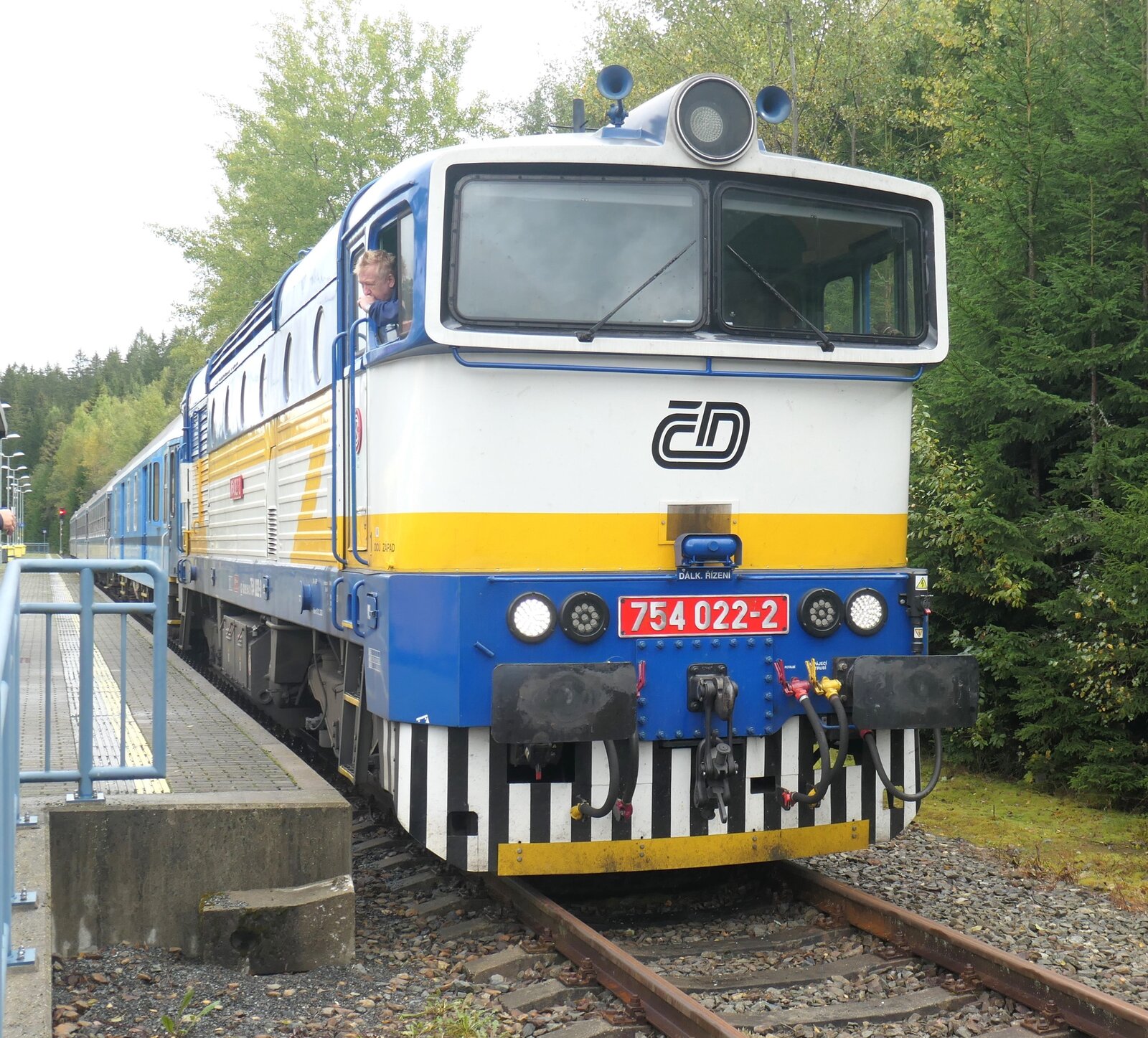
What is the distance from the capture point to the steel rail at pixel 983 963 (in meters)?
4.18

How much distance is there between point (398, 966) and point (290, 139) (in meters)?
26.5

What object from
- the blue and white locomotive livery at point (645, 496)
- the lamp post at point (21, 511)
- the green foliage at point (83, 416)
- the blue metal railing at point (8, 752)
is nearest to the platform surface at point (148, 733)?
the blue and white locomotive livery at point (645, 496)

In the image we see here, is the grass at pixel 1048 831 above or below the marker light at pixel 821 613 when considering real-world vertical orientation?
below

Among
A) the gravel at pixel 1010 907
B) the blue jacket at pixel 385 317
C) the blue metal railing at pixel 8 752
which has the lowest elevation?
the gravel at pixel 1010 907

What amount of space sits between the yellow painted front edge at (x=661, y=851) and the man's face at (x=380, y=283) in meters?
2.47

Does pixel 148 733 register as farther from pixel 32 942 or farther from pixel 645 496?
pixel 645 496

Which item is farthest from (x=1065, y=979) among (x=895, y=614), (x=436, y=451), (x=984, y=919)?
(x=436, y=451)

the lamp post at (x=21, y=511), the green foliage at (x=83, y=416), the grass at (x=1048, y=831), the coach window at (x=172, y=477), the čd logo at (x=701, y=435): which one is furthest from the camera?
the green foliage at (x=83, y=416)

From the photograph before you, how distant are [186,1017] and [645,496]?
269 cm

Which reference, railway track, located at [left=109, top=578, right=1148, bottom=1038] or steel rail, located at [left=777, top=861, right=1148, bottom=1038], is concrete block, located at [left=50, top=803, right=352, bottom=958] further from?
steel rail, located at [left=777, top=861, right=1148, bottom=1038]

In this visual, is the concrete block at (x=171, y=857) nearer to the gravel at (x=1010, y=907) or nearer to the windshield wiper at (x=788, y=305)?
the gravel at (x=1010, y=907)

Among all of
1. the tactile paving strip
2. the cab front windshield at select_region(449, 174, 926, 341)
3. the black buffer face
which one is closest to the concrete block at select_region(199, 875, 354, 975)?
the tactile paving strip

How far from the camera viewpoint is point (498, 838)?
5.27m

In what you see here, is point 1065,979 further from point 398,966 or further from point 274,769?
point 274,769
